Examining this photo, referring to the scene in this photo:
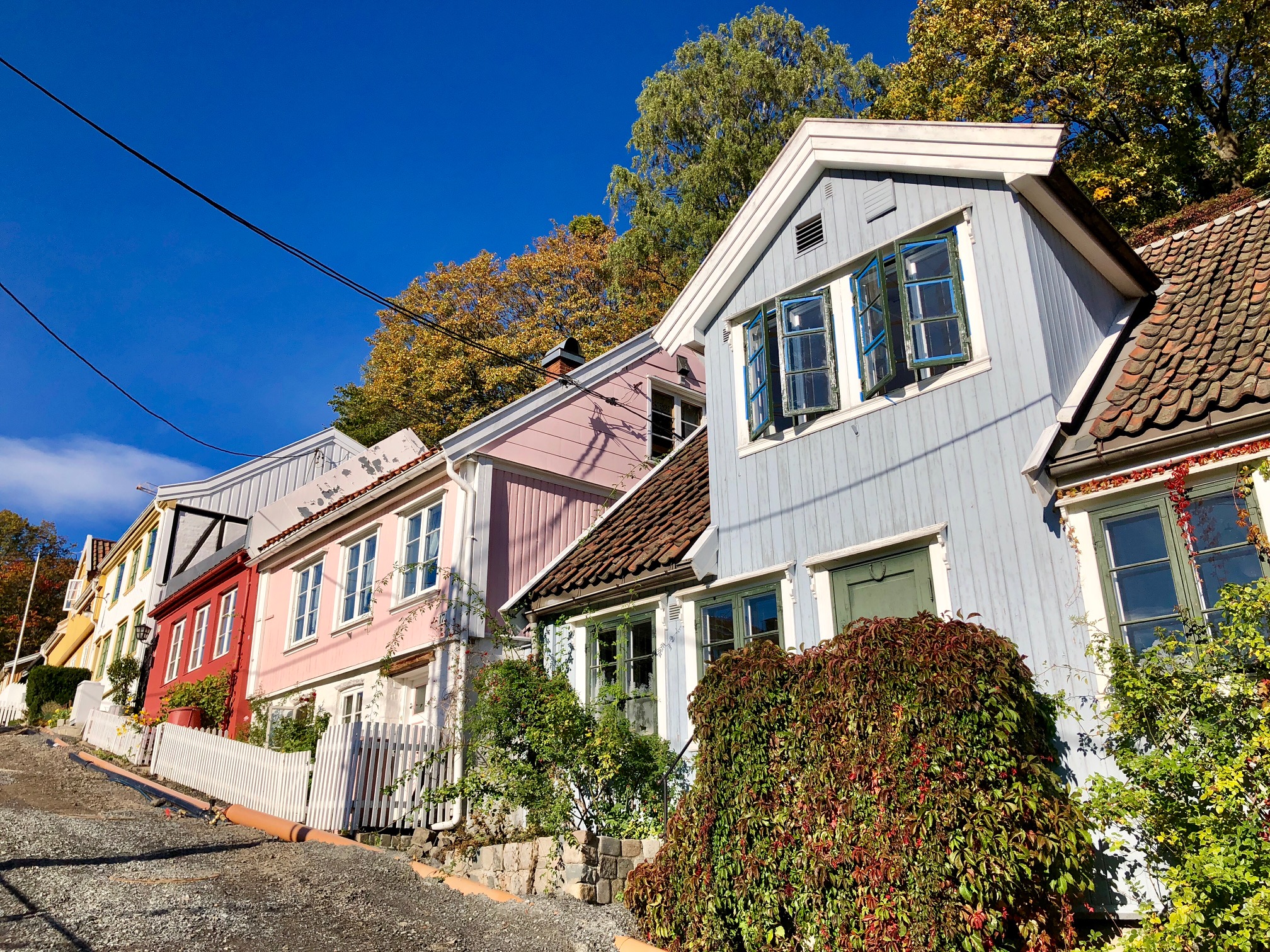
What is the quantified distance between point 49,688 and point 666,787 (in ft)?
94.5

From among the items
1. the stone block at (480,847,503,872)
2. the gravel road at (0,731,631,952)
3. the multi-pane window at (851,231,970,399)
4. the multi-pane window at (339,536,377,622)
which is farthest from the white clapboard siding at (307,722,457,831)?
the multi-pane window at (851,231,970,399)

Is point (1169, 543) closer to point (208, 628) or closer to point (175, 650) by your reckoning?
point (208, 628)

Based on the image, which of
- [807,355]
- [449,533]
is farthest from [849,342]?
[449,533]

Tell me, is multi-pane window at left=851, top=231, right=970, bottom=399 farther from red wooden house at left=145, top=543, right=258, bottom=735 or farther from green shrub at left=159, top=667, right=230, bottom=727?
green shrub at left=159, top=667, right=230, bottom=727

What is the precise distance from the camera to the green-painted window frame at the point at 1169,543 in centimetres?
689

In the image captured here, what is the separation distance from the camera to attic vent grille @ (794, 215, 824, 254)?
10.6 meters

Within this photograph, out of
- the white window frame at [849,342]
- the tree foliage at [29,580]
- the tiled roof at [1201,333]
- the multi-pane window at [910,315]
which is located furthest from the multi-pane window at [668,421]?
the tree foliage at [29,580]

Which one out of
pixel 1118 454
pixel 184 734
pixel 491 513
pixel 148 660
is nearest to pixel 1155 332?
pixel 1118 454

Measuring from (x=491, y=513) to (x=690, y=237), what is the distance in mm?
15696

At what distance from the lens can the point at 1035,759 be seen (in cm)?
657

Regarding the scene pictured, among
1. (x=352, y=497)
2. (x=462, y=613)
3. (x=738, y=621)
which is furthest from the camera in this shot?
(x=352, y=497)

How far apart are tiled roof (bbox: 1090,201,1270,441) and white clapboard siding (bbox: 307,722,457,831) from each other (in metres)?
9.17

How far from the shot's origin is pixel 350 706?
16.9 meters

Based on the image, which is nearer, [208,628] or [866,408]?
[866,408]
